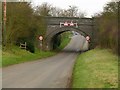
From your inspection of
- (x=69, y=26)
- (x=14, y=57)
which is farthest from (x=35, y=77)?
(x=69, y=26)

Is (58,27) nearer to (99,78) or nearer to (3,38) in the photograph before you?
(3,38)

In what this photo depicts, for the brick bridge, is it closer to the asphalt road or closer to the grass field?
the grass field

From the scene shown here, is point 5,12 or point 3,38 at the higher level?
point 5,12

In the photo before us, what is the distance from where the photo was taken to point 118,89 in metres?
14.2

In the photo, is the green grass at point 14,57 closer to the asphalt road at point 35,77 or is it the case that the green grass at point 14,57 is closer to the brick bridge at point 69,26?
the asphalt road at point 35,77

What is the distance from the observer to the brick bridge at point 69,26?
227 feet

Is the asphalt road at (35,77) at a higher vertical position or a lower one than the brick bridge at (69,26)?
lower

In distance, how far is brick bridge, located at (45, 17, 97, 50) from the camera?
69188 millimetres

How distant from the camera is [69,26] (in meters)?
70.6

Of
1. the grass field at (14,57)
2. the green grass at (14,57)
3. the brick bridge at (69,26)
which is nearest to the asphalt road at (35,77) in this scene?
the grass field at (14,57)

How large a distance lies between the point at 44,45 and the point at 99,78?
51.4 m

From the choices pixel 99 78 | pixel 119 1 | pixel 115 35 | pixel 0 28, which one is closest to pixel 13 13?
pixel 0 28

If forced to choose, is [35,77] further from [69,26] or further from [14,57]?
[69,26]

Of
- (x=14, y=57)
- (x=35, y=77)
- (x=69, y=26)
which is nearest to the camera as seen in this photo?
(x=35, y=77)
